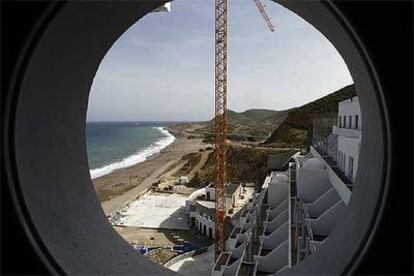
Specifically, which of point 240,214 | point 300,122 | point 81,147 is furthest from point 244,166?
point 81,147

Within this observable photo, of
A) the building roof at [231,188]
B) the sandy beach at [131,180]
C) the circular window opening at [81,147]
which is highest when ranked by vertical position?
the circular window opening at [81,147]

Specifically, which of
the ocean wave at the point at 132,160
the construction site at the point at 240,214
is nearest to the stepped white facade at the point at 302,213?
the construction site at the point at 240,214

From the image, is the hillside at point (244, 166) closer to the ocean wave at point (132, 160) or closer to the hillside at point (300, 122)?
the hillside at point (300, 122)

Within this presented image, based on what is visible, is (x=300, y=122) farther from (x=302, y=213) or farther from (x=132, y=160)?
(x=302, y=213)

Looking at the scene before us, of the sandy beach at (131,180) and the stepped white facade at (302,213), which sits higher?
the stepped white facade at (302,213)

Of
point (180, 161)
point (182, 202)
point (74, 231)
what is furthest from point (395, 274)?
point (180, 161)

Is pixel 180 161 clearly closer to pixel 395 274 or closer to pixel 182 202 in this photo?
pixel 182 202
